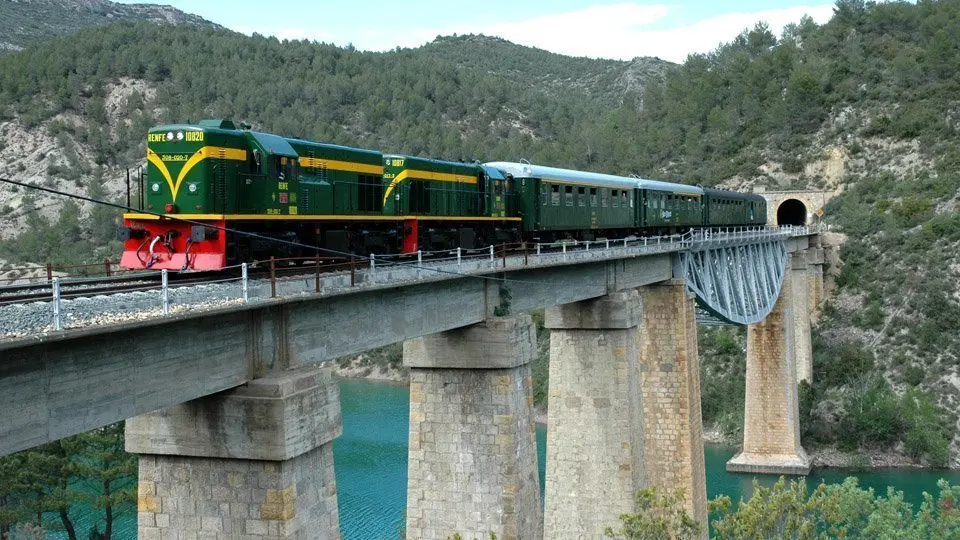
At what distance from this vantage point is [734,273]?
40938mm

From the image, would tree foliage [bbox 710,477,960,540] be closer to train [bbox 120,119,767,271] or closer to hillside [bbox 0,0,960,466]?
train [bbox 120,119,767,271]

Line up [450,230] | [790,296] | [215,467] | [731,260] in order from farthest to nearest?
[790,296] < [731,260] < [450,230] < [215,467]

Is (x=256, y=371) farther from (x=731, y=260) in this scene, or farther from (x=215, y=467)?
(x=731, y=260)

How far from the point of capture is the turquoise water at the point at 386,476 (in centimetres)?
3953

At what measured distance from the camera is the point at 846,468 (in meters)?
52.2

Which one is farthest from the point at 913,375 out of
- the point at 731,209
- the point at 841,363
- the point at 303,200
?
the point at 303,200

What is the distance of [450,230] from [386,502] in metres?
21.5

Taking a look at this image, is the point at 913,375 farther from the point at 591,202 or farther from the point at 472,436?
the point at 472,436

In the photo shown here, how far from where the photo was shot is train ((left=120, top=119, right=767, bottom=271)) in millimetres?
14867

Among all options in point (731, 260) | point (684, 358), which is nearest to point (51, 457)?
point (684, 358)

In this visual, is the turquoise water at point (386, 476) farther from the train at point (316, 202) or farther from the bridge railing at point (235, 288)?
the bridge railing at point (235, 288)

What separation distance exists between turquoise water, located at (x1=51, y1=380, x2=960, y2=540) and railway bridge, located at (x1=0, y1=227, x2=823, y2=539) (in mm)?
12944

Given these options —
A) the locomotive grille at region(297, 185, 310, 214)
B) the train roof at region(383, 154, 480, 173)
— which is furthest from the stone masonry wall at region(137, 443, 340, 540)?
the train roof at region(383, 154, 480, 173)

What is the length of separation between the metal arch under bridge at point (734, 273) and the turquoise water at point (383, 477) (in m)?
9.74
